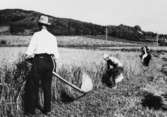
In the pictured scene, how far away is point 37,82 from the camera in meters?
5.23

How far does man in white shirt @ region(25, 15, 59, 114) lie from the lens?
16.6 feet

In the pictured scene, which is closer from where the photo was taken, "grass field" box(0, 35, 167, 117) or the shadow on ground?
"grass field" box(0, 35, 167, 117)

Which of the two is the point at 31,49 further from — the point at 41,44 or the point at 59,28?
the point at 59,28

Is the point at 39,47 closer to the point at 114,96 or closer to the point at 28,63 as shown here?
the point at 28,63

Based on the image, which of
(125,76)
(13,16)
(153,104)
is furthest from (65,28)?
(153,104)

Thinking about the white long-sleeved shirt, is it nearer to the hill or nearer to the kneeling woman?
the kneeling woman

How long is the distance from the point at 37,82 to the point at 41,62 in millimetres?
398

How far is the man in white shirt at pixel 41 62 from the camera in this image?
16.6ft

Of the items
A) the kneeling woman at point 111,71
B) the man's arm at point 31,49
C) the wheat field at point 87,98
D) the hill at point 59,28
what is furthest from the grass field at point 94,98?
the hill at point 59,28

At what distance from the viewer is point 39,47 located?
199 inches

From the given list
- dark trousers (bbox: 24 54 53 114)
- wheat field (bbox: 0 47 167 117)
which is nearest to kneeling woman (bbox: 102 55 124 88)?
wheat field (bbox: 0 47 167 117)

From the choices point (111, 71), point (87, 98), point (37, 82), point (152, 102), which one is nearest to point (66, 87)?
point (87, 98)

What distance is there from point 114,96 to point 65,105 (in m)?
1.45

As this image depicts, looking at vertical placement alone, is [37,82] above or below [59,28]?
below
